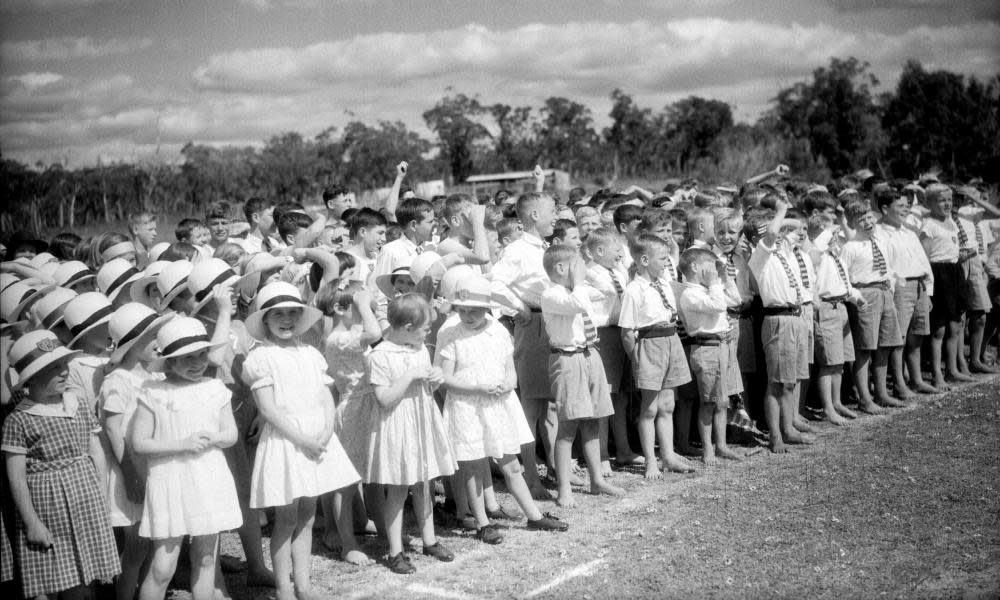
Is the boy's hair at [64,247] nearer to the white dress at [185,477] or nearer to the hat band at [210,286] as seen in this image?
the hat band at [210,286]

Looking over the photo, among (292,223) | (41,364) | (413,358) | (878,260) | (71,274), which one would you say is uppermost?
(292,223)

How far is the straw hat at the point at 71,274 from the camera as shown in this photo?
5920mm

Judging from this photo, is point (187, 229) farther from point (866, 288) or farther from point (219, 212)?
point (866, 288)

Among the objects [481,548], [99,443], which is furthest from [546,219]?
[99,443]

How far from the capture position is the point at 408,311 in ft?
17.6

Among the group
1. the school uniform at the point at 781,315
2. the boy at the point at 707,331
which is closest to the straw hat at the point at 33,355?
the boy at the point at 707,331

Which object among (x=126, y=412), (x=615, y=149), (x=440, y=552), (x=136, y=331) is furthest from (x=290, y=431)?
(x=615, y=149)

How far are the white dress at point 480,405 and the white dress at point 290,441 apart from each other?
3.31 feet

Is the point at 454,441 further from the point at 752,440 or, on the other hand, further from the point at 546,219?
the point at 752,440

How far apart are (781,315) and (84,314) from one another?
19.2 ft

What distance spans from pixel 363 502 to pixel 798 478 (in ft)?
11.1

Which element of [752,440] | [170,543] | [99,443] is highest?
[99,443]

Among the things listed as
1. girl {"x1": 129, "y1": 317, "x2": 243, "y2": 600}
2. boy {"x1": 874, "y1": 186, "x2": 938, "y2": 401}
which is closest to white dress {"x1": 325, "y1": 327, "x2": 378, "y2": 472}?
girl {"x1": 129, "y1": 317, "x2": 243, "y2": 600}

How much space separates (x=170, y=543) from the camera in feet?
14.4
